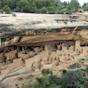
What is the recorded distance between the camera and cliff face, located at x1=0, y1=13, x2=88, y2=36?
246 inches

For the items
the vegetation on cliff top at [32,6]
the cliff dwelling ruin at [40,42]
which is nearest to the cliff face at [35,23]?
the cliff dwelling ruin at [40,42]

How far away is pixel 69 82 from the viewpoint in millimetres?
7770

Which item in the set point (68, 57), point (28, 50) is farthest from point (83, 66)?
point (28, 50)

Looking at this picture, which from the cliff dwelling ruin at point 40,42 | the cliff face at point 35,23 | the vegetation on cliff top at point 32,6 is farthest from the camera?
the vegetation on cliff top at point 32,6

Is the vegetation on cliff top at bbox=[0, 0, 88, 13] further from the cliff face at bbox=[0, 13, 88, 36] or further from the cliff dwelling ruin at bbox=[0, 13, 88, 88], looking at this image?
the cliff face at bbox=[0, 13, 88, 36]

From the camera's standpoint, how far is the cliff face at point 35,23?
6238mm

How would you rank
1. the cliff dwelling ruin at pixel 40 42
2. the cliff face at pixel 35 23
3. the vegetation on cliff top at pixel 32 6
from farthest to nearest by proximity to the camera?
the vegetation on cliff top at pixel 32 6
the cliff dwelling ruin at pixel 40 42
the cliff face at pixel 35 23

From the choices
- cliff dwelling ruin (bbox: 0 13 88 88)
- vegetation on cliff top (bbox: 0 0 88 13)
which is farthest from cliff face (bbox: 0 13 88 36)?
vegetation on cliff top (bbox: 0 0 88 13)

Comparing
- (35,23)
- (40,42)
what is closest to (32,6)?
(40,42)

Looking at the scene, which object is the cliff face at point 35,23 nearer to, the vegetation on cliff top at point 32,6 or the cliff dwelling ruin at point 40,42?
the cliff dwelling ruin at point 40,42

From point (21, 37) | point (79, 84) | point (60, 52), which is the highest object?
point (21, 37)

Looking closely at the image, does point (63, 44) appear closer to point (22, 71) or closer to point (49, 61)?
point (49, 61)

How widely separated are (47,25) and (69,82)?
1584mm

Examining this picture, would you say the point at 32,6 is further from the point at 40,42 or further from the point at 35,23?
the point at 35,23
